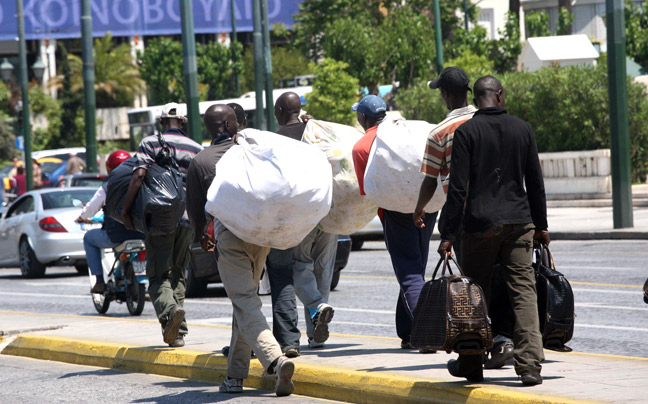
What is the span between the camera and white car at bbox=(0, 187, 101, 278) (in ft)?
60.0

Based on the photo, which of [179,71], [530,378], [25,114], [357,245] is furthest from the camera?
[179,71]

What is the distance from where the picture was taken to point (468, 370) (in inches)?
250

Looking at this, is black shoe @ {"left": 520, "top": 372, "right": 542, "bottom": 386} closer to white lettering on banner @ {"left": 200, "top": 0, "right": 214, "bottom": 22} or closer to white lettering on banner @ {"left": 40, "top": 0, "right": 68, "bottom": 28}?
white lettering on banner @ {"left": 200, "top": 0, "right": 214, "bottom": 22}

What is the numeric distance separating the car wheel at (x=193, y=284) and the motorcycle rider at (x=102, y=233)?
1395mm

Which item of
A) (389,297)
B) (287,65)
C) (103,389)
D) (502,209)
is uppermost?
(287,65)

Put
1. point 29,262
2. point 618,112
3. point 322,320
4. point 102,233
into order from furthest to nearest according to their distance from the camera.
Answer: point 618,112 → point 29,262 → point 102,233 → point 322,320

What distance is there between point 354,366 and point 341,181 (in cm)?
145

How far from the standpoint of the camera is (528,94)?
3042 centimetres

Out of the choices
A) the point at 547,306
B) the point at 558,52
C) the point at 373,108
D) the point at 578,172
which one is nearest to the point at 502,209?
the point at 547,306

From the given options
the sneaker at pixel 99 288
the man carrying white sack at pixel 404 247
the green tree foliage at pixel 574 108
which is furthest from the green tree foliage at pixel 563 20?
the man carrying white sack at pixel 404 247

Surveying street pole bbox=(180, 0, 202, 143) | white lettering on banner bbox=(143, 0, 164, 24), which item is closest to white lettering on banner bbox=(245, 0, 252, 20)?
white lettering on banner bbox=(143, 0, 164, 24)

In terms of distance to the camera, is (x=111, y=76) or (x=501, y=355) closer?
(x=501, y=355)

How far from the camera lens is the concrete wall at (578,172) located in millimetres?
27672

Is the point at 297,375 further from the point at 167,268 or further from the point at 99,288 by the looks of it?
the point at 99,288
